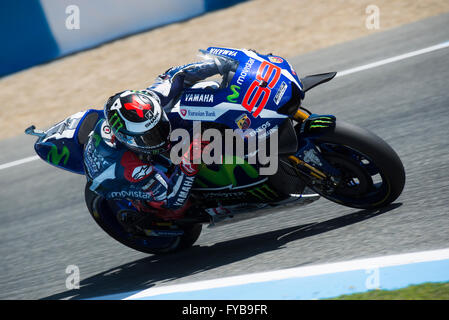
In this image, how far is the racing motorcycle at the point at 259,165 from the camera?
12.5ft

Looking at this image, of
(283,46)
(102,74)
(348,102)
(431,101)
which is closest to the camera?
(431,101)

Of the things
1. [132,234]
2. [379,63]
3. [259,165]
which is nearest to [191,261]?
[132,234]

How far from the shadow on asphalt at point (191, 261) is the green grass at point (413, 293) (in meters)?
0.96

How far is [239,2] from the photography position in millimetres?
11234

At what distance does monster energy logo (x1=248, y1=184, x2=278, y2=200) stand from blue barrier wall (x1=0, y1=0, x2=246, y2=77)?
711cm

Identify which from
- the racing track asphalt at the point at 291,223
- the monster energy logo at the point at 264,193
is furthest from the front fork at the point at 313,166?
the racing track asphalt at the point at 291,223

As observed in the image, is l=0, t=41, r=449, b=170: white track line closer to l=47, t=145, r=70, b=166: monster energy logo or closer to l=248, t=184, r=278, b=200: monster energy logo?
l=47, t=145, r=70, b=166: monster energy logo

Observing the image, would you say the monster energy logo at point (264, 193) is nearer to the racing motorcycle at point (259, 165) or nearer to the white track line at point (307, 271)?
the racing motorcycle at point (259, 165)

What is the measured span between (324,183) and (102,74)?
667 centimetres

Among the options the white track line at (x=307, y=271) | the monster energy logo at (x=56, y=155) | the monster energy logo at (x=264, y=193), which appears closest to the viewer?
the white track line at (x=307, y=271)

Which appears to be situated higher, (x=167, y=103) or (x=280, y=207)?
(x=167, y=103)

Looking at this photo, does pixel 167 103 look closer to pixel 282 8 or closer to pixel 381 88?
pixel 381 88

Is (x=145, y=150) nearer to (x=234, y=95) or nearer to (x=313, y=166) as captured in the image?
(x=234, y=95)

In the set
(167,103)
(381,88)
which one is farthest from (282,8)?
(167,103)
